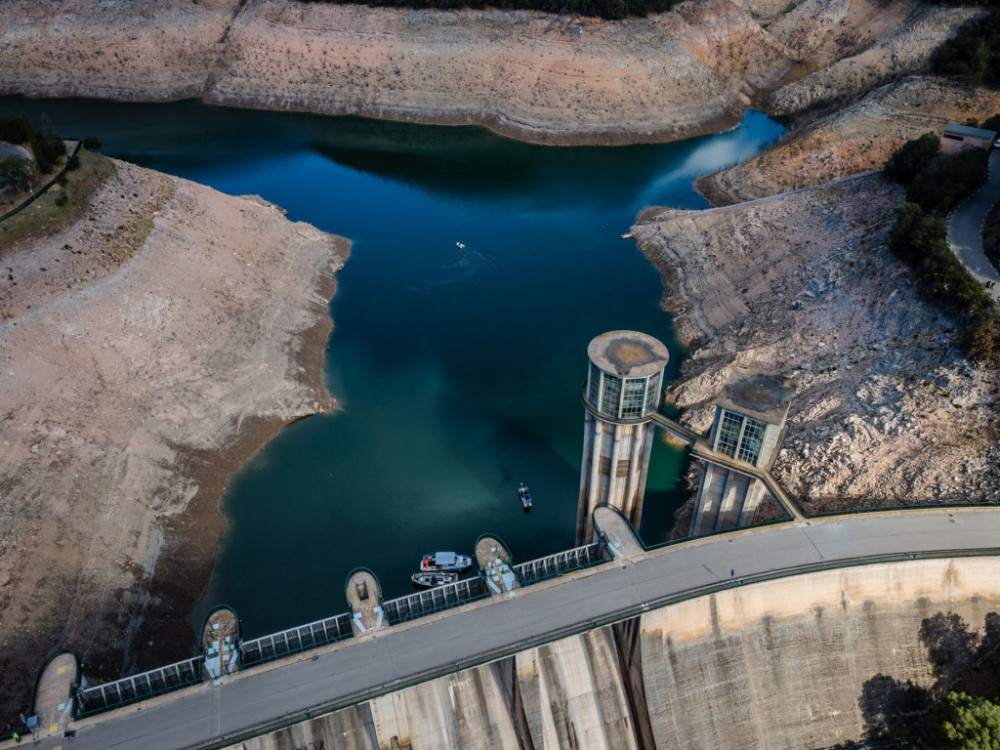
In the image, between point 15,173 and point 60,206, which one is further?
point 60,206

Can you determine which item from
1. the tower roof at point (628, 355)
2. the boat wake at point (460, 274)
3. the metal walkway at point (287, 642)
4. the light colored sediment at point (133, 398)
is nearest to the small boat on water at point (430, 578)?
the metal walkway at point (287, 642)

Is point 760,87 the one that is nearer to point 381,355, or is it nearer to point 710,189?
point 710,189

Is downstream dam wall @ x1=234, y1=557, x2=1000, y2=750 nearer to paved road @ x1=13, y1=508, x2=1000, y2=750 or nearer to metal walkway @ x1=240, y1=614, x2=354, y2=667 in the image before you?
paved road @ x1=13, y1=508, x2=1000, y2=750

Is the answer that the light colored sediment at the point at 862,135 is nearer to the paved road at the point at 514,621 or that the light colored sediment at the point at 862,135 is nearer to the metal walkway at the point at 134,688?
the paved road at the point at 514,621

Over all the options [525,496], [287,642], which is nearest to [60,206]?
[525,496]

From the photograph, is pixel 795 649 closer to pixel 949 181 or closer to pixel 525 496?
pixel 525 496

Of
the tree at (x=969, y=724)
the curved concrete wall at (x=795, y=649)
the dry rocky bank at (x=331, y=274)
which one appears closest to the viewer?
the tree at (x=969, y=724)

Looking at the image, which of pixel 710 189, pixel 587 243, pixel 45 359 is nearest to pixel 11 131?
pixel 45 359
